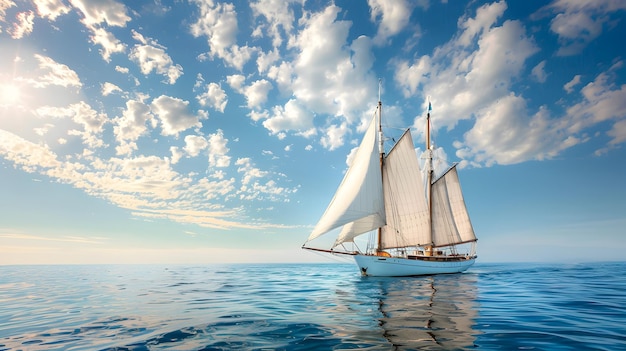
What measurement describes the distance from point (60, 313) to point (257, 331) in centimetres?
1328

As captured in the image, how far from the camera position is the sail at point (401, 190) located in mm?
49406

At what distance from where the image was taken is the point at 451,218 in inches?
2280

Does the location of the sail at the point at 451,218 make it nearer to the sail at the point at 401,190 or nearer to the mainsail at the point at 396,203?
the mainsail at the point at 396,203

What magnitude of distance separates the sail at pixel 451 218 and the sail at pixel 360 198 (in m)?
22.7

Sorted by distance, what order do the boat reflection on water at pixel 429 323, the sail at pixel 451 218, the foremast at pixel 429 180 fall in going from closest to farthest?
the boat reflection on water at pixel 429 323, the foremast at pixel 429 180, the sail at pixel 451 218

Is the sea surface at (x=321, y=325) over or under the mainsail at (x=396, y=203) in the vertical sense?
under

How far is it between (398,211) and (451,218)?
47.2ft

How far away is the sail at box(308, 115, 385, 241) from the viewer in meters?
36.8

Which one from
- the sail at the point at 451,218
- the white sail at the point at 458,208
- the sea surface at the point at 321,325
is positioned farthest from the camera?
the white sail at the point at 458,208

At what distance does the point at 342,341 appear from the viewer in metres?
10.4

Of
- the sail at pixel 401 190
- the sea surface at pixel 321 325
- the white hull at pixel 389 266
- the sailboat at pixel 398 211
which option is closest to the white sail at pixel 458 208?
the sailboat at pixel 398 211

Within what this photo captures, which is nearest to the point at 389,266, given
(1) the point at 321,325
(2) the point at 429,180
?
(2) the point at 429,180

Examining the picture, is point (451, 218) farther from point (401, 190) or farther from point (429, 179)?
point (401, 190)

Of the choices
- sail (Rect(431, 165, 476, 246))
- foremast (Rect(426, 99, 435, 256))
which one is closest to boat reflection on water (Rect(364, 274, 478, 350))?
foremast (Rect(426, 99, 435, 256))
